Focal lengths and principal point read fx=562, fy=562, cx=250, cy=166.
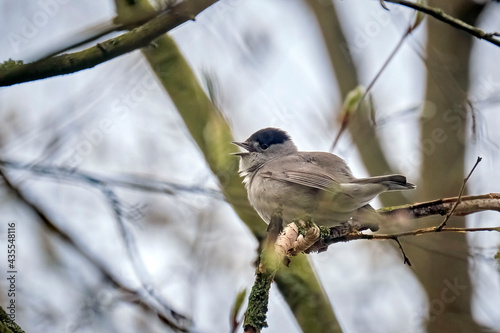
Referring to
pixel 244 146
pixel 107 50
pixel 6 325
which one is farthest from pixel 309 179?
pixel 6 325

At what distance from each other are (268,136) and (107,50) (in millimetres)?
3720

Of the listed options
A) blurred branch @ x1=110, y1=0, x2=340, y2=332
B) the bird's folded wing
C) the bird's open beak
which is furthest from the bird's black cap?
the bird's folded wing

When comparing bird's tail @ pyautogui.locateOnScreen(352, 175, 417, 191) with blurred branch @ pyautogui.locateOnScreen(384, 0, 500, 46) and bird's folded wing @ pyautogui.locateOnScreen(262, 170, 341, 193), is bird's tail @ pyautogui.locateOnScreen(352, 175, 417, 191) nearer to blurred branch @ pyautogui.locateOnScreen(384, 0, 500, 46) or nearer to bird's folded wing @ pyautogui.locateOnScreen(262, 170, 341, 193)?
bird's folded wing @ pyautogui.locateOnScreen(262, 170, 341, 193)

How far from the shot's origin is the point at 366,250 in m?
5.56

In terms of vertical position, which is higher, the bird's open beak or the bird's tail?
the bird's open beak

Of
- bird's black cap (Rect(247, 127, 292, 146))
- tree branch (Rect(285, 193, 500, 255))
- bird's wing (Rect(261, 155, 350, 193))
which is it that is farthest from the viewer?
bird's black cap (Rect(247, 127, 292, 146))

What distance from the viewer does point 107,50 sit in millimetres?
2615

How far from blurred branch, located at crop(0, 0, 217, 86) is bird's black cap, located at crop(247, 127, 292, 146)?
3.57 meters

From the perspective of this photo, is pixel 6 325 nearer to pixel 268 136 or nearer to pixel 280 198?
pixel 280 198

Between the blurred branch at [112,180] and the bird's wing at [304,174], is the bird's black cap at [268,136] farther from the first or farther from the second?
the blurred branch at [112,180]

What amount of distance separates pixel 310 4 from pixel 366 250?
135 inches

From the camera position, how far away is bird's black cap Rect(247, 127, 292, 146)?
617 cm

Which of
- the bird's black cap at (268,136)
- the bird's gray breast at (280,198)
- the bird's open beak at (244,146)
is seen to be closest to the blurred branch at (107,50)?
the bird's gray breast at (280,198)

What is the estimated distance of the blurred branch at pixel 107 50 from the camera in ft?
8.13
